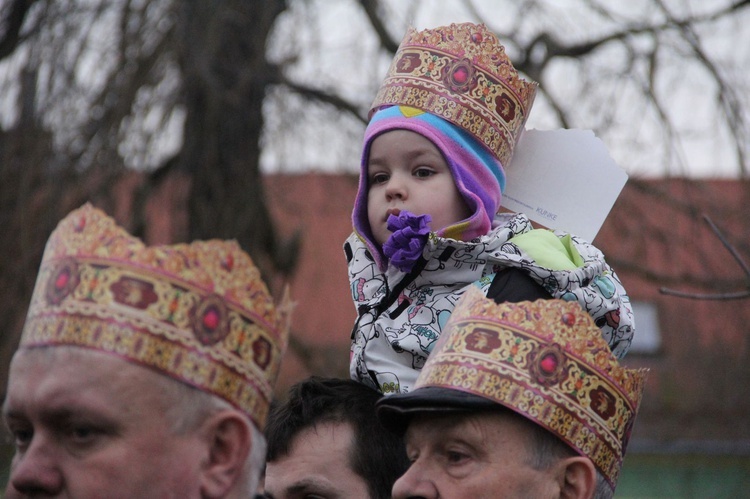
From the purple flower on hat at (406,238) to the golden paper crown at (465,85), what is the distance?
354mm

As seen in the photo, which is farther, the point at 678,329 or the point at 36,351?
the point at 678,329

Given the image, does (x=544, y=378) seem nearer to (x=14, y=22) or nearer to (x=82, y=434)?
(x=82, y=434)

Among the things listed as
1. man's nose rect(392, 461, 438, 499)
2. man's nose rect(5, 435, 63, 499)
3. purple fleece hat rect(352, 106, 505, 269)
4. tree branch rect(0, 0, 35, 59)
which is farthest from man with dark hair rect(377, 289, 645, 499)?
tree branch rect(0, 0, 35, 59)

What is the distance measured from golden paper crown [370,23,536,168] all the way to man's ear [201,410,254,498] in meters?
1.29

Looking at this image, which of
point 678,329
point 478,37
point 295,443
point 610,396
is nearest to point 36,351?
point 295,443

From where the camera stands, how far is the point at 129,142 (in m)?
6.50

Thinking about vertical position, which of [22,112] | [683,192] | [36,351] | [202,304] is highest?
[683,192]

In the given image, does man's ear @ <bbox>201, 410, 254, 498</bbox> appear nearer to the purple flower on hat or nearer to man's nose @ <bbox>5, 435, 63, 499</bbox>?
man's nose @ <bbox>5, 435, 63, 499</bbox>

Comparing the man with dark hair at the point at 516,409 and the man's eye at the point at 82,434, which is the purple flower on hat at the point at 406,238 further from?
the man's eye at the point at 82,434

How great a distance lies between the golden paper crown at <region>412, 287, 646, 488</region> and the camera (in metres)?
2.54

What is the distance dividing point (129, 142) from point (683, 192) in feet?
10.9

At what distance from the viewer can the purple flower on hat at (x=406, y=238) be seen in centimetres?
300

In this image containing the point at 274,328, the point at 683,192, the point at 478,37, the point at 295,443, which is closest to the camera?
the point at 274,328

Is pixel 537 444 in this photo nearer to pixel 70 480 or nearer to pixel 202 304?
pixel 202 304
